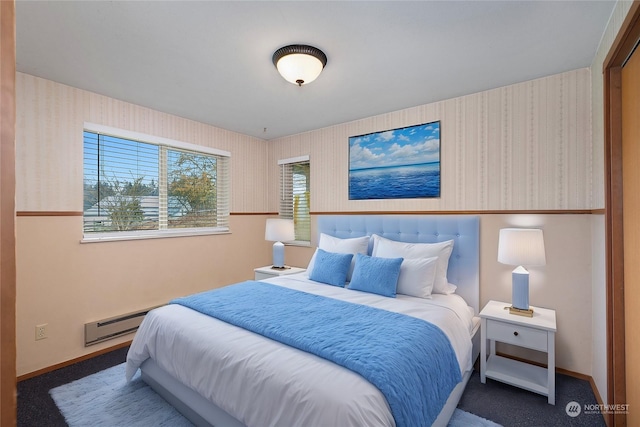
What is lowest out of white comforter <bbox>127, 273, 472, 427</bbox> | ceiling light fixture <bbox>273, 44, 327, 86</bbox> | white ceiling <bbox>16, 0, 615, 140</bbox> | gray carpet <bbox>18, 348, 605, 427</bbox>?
gray carpet <bbox>18, 348, 605, 427</bbox>

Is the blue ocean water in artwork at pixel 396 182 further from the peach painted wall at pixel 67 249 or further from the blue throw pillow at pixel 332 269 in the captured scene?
the peach painted wall at pixel 67 249

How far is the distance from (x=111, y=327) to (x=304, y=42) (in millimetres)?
3078

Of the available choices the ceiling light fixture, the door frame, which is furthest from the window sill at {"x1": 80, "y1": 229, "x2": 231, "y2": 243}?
the door frame

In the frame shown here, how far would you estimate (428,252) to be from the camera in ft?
8.98

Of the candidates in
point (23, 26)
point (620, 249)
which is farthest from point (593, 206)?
point (23, 26)

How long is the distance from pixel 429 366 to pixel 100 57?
9.85 feet

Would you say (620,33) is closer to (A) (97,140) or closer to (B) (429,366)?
(B) (429,366)

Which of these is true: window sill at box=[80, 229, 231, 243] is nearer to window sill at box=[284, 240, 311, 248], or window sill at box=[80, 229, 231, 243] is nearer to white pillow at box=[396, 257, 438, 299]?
window sill at box=[284, 240, 311, 248]

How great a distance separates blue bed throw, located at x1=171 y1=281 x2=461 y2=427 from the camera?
1355mm

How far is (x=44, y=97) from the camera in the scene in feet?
8.20

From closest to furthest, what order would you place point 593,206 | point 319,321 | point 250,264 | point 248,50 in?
1. point 319,321
2. point 248,50
3. point 593,206
4. point 250,264

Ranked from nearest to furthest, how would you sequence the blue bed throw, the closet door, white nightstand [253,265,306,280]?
the blue bed throw
the closet door
white nightstand [253,265,306,280]

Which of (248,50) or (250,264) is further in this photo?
(250,264)

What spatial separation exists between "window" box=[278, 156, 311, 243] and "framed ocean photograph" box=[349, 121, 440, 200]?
78 centimetres
